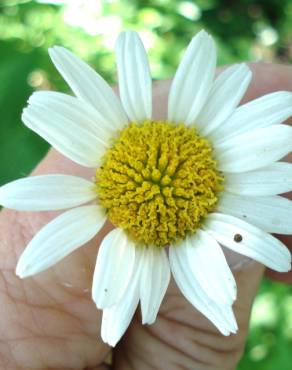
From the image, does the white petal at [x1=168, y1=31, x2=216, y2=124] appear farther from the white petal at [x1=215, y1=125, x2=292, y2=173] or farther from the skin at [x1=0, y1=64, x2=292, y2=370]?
the skin at [x1=0, y1=64, x2=292, y2=370]

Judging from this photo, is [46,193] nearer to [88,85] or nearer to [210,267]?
[88,85]

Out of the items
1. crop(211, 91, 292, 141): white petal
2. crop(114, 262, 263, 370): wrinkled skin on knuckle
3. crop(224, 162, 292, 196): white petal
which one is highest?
crop(211, 91, 292, 141): white petal

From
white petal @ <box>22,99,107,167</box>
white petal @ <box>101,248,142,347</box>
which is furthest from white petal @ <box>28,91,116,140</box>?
white petal @ <box>101,248,142,347</box>

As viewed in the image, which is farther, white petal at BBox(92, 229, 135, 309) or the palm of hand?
the palm of hand

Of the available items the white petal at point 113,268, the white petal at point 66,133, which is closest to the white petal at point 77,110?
the white petal at point 66,133

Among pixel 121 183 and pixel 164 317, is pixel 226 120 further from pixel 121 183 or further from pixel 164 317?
pixel 164 317

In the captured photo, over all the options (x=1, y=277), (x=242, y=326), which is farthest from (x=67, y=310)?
(x=242, y=326)
